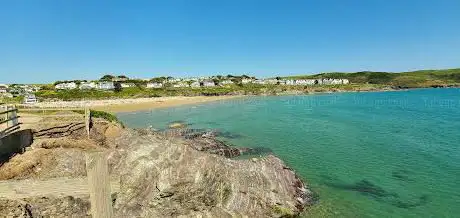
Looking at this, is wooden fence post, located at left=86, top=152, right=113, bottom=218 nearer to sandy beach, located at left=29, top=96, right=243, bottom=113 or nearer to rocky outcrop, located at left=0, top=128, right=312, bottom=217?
rocky outcrop, located at left=0, top=128, right=312, bottom=217

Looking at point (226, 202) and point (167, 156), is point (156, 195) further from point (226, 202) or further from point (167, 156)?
point (226, 202)

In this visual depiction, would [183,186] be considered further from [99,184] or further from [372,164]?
[372,164]

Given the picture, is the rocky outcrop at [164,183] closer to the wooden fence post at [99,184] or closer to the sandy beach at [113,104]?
the wooden fence post at [99,184]

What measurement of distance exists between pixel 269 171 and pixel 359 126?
39157 millimetres

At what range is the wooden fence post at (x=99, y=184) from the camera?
15.4 feet

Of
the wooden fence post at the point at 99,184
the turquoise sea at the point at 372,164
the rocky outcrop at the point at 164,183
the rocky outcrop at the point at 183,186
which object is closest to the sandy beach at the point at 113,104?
the turquoise sea at the point at 372,164

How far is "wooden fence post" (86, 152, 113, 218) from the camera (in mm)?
4688

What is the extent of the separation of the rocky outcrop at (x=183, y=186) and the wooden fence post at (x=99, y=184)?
810cm

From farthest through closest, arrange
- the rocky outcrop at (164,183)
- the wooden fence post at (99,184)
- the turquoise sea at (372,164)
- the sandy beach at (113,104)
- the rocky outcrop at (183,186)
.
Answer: the sandy beach at (113,104) → the turquoise sea at (372,164) → the rocky outcrop at (183,186) → the rocky outcrop at (164,183) → the wooden fence post at (99,184)

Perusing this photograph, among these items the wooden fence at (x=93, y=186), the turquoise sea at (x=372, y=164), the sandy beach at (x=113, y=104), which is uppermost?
the wooden fence at (x=93, y=186)

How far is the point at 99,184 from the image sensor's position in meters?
4.86

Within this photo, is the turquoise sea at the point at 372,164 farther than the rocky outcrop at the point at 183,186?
Yes

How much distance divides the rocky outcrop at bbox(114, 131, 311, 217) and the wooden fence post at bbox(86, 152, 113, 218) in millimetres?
8097

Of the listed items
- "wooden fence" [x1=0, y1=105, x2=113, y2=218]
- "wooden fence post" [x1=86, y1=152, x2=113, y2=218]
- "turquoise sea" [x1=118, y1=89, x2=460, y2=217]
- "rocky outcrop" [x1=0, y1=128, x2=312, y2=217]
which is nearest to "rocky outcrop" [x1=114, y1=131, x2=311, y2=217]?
"rocky outcrop" [x1=0, y1=128, x2=312, y2=217]
